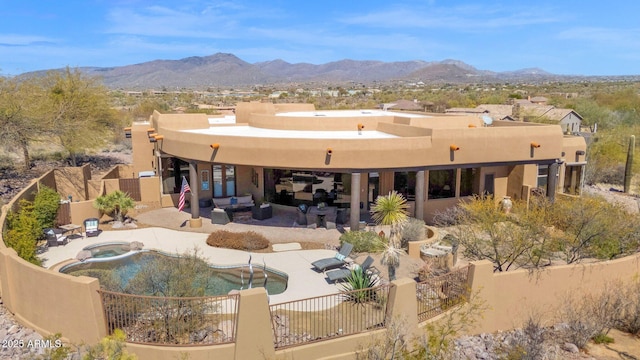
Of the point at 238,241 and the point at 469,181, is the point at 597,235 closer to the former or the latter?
the point at 469,181

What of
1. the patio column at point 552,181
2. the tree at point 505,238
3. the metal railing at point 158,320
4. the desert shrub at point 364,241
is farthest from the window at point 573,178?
the metal railing at point 158,320

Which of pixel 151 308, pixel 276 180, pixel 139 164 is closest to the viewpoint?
pixel 151 308

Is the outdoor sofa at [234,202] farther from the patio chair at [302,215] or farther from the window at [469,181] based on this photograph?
the window at [469,181]

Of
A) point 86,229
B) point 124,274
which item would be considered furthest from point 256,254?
point 86,229

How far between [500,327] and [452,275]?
215 centimetres

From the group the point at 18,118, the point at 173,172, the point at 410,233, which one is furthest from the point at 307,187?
the point at 18,118

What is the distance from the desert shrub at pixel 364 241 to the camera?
16578 millimetres

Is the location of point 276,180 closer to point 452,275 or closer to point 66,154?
point 452,275

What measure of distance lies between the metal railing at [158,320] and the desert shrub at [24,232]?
592 centimetres

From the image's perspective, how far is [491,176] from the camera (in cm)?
2267

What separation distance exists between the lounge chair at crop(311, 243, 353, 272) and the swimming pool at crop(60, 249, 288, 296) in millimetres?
1146

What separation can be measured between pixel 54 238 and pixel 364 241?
11.9 meters

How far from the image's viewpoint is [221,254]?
1634 cm

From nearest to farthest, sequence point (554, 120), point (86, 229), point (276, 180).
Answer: point (86, 229), point (276, 180), point (554, 120)
